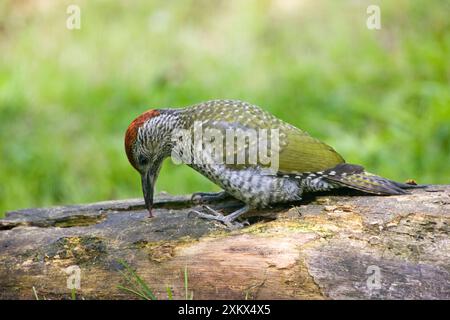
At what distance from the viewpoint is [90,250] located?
4379mm

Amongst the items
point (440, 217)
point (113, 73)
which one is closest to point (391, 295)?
point (440, 217)

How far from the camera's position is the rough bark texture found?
3871mm

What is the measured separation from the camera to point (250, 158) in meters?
4.74

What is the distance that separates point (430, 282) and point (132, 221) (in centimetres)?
206

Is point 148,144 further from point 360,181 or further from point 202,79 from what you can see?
point 202,79

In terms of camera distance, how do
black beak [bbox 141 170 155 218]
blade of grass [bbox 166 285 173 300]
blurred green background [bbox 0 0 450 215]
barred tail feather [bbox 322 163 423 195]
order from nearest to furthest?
blade of grass [bbox 166 285 173 300] → barred tail feather [bbox 322 163 423 195] → black beak [bbox 141 170 155 218] → blurred green background [bbox 0 0 450 215]

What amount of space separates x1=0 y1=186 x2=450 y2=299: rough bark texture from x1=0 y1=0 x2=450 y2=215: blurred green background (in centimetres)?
225

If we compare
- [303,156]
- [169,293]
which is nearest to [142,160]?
[303,156]

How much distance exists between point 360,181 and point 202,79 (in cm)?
417

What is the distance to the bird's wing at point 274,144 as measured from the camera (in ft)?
15.5

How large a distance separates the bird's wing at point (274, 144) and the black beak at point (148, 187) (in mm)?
601

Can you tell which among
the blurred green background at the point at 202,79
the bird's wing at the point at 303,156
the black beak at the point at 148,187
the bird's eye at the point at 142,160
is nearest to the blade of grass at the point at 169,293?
the black beak at the point at 148,187

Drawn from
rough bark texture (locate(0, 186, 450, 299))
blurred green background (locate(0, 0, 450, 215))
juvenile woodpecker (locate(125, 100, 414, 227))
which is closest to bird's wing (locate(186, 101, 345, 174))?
juvenile woodpecker (locate(125, 100, 414, 227))

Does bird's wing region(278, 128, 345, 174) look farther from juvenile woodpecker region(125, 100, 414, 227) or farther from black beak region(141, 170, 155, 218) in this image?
black beak region(141, 170, 155, 218)
